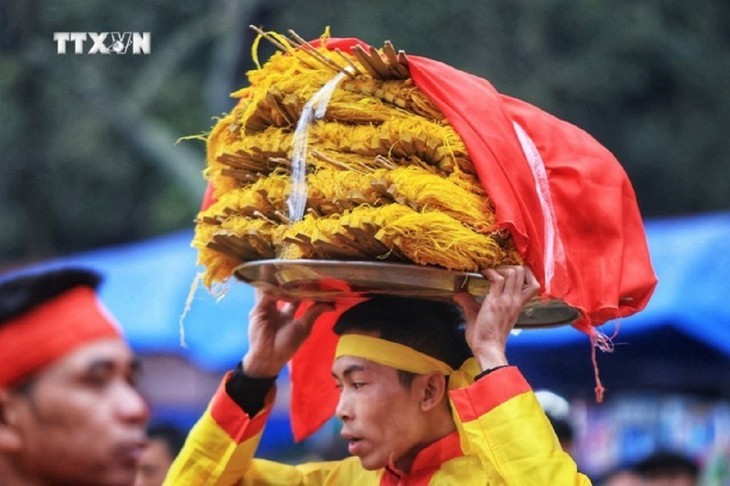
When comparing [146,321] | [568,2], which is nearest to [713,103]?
[568,2]

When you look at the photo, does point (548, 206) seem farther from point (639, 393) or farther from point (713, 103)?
point (713, 103)

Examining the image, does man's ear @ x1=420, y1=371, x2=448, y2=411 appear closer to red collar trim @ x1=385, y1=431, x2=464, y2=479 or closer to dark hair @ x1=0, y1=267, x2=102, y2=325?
red collar trim @ x1=385, y1=431, x2=464, y2=479

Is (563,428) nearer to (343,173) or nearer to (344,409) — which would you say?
(344,409)

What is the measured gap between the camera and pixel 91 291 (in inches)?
127

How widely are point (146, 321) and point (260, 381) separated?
291 inches

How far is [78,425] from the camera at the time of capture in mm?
2986

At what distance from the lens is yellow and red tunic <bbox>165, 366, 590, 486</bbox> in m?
3.71

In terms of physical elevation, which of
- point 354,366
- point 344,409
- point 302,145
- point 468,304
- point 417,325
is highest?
point 302,145

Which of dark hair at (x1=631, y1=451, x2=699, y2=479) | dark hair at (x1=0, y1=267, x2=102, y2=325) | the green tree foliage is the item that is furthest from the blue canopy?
the green tree foliage

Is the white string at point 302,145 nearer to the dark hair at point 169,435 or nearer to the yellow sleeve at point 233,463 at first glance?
the yellow sleeve at point 233,463

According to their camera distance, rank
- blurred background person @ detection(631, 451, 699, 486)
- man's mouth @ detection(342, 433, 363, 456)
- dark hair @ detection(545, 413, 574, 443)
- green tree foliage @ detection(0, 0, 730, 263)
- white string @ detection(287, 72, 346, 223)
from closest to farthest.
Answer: white string @ detection(287, 72, 346, 223) → man's mouth @ detection(342, 433, 363, 456) → dark hair @ detection(545, 413, 574, 443) → blurred background person @ detection(631, 451, 699, 486) → green tree foliage @ detection(0, 0, 730, 263)

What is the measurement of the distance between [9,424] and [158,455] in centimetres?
402

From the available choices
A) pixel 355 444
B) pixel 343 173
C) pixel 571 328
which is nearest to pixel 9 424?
pixel 343 173

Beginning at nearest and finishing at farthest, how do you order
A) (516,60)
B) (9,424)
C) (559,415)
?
(9,424)
(559,415)
(516,60)
